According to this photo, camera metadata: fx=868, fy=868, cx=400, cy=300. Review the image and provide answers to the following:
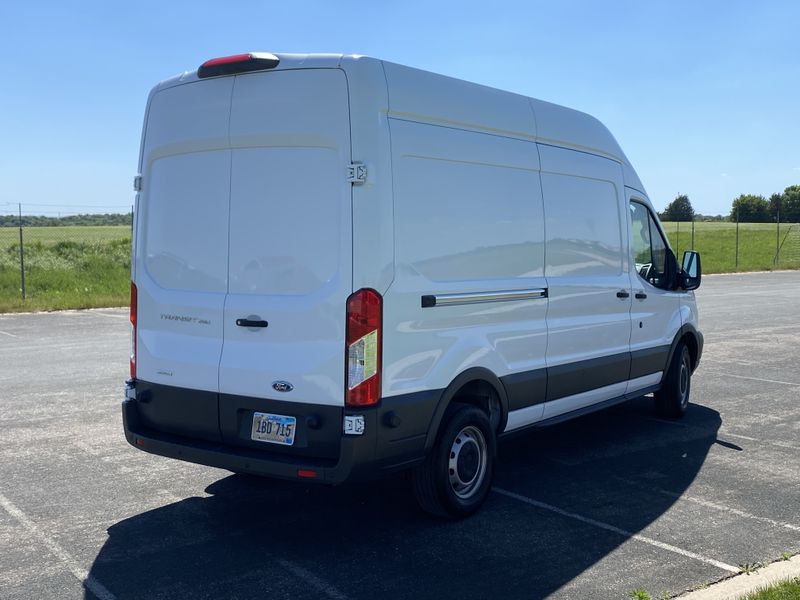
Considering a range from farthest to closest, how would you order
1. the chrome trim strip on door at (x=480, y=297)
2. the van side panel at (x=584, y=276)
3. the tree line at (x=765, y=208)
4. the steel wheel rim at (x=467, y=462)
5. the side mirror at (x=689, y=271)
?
the tree line at (x=765, y=208), the side mirror at (x=689, y=271), the van side panel at (x=584, y=276), the steel wheel rim at (x=467, y=462), the chrome trim strip on door at (x=480, y=297)

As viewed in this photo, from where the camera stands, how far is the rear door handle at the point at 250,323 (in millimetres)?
4832

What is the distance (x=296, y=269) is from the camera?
15.6 feet

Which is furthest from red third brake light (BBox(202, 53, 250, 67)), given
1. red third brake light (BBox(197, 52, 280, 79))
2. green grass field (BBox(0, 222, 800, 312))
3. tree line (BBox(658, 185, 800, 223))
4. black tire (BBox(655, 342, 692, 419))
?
tree line (BBox(658, 185, 800, 223))

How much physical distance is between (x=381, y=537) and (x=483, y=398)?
3.74 feet

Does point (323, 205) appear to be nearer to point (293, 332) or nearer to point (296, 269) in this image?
point (296, 269)

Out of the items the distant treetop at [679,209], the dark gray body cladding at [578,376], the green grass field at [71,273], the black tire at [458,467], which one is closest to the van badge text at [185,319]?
the black tire at [458,467]

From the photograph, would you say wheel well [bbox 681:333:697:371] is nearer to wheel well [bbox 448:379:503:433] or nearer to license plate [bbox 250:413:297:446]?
wheel well [bbox 448:379:503:433]

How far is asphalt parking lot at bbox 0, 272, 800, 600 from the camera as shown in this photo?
4406mm

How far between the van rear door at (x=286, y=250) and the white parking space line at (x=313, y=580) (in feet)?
2.08

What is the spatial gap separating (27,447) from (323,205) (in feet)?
12.4

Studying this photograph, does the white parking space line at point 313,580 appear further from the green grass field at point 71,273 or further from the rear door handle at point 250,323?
the green grass field at point 71,273

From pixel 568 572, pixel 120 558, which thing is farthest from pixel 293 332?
pixel 568 572

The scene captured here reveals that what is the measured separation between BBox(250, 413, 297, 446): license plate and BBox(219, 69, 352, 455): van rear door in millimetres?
33

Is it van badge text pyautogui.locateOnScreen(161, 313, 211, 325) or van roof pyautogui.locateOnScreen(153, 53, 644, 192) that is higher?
van roof pyautogui.locateOnScreen(153, 53, 644, 192)
